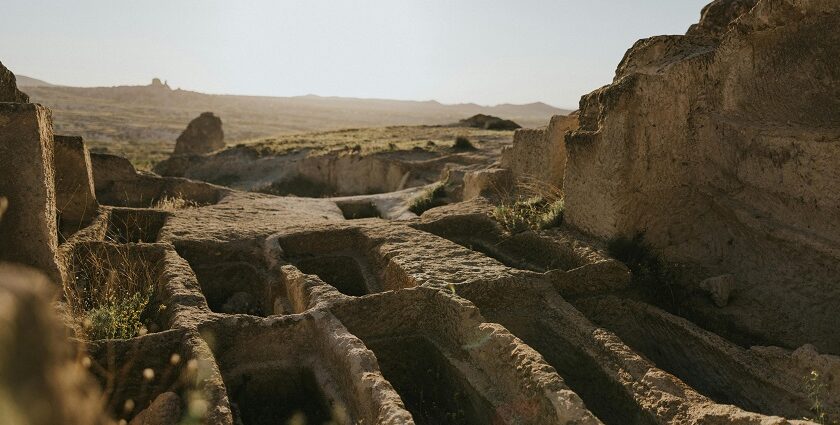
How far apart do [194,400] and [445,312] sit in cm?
185

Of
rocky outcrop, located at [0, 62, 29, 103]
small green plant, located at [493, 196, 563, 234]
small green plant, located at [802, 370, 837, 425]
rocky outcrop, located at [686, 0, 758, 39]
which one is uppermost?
rocky outcrop, located at [686, 0, 758, 39]

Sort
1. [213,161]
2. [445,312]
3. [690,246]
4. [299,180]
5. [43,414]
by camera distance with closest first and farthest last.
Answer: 1. [43,414]
2. [445,312]
3. [690,246]
4. [299,180]
5. [213,161]

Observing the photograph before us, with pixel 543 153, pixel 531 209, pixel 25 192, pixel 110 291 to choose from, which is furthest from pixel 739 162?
pixel 25 192

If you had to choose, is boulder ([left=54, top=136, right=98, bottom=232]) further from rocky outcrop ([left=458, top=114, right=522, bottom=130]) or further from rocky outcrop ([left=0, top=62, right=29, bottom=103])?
rocky outcrop ([left=458, top=114, right=522, bottom=130])

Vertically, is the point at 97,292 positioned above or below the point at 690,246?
below

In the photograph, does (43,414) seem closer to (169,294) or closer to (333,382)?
(333,382)

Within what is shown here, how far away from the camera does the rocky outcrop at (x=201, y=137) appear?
24.3m

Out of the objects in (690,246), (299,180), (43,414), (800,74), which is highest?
(800,74)

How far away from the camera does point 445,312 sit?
177 inches

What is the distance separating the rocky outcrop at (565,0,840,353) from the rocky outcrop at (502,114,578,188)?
1.48 m

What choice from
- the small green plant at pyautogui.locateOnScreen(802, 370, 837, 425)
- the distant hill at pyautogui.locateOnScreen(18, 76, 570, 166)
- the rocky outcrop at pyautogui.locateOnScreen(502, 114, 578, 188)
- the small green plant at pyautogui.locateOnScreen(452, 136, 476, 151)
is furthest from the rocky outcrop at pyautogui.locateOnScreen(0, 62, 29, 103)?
the distant hill at pyautogui.locateOnScreen(18, 76, 570, 166)

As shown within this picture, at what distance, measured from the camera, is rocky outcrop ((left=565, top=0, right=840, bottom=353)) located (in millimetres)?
4672

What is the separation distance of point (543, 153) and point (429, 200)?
91.0 inches

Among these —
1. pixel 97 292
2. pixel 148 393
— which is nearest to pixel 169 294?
pixel 97 292
